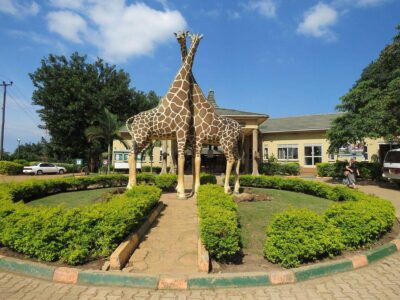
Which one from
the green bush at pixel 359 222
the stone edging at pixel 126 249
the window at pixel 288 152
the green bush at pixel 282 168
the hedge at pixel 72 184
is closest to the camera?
the stone edging at pixel 126 249

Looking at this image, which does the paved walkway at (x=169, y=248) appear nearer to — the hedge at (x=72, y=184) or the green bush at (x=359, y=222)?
the green bush at (x=359, y=222)

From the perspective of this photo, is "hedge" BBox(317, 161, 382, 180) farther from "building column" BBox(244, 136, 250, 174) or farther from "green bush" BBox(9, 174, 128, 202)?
"green bush" BBox(9, 174, 128, 202)

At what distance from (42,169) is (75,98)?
8406mm

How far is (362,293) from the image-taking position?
4.48 metres

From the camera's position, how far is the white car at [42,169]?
30375 millimetres

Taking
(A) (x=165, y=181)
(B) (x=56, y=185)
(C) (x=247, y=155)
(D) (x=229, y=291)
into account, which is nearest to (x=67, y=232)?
(D) (x=229, y=291)

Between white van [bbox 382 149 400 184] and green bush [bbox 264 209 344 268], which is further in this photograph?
white van [bbox 382 149 400 184]

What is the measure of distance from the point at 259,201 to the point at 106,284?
24.2 feet

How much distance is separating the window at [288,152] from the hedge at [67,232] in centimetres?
2619

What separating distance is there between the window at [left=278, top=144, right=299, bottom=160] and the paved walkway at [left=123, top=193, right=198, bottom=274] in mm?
23142

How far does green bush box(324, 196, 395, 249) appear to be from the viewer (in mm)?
6207

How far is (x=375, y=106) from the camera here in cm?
1775

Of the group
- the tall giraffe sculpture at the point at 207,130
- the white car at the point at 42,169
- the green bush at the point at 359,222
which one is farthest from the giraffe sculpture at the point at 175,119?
the white car at the point at 42,169

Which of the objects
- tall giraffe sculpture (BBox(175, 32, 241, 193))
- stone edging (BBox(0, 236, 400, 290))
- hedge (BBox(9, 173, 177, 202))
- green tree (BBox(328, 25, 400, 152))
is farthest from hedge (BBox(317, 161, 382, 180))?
stone edging (BBox(0, 236, 400, 290))
